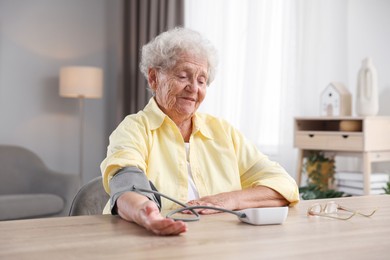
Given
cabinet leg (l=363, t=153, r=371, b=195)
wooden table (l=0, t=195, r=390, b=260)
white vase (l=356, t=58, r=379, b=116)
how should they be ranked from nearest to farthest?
wooden table (l=0, t=195, r=390, b=260) < cabinet leg (l=363, t=153, r=371, b=195) < white vase (l=356, t=58, r=379, b=116)

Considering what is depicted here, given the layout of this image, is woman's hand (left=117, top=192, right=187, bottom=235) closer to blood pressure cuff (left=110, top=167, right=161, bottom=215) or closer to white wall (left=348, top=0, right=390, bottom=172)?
blood pressure cuff (left=110, top=167, right=161, bottom=215)

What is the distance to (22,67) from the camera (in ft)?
15.8

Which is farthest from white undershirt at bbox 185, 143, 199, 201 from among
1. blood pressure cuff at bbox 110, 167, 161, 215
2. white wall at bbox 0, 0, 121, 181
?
white wall at bbox 0, 0, 121, 181

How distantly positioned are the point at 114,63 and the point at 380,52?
7.39 ft

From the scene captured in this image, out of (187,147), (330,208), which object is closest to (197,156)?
(187,147)

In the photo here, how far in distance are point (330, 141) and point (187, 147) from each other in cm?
219

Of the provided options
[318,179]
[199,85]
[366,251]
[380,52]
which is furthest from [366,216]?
[380,52]

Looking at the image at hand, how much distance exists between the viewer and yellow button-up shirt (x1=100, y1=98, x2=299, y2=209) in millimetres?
1651

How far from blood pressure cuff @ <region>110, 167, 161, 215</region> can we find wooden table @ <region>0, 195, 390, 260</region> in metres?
0.06

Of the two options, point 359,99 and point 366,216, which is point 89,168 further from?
point 366,216

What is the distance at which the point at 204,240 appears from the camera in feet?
3.53

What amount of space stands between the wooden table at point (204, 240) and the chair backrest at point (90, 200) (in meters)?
0.37

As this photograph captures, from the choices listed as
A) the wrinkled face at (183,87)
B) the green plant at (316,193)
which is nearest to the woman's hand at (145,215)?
the wrinkled face at (183,87)

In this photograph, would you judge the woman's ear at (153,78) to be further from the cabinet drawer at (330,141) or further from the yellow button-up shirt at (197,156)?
the cabinet drawer at (330,141)
